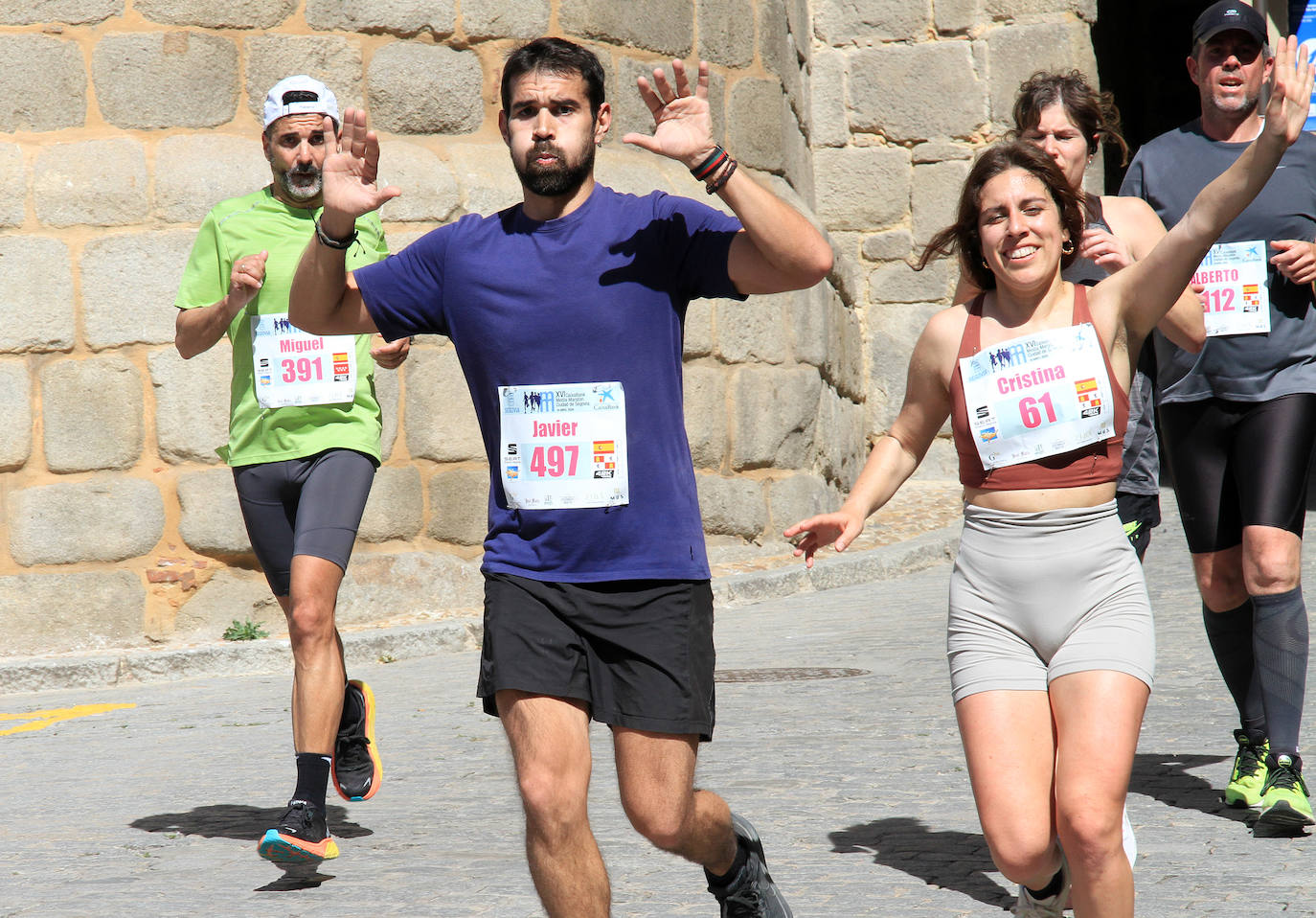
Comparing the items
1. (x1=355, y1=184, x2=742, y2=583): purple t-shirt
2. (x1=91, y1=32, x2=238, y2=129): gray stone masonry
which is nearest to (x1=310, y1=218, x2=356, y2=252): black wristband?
(x1=355, y1=184, x2=742, y2=583): purple t-shirt

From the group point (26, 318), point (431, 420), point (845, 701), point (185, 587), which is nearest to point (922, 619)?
point (845, 701)

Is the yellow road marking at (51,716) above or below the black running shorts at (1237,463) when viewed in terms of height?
below

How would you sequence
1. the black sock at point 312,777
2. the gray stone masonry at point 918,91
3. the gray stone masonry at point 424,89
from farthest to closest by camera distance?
the gray stone masonry at point 918,91 → the gray stone masonry at point 424,89 → the black sock at point 312,777

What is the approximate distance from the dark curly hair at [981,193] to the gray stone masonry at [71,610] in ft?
20.9

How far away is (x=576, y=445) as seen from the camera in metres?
3.57

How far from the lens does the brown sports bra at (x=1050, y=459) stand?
3732mm

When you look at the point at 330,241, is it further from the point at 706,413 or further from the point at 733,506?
the point at 733,506

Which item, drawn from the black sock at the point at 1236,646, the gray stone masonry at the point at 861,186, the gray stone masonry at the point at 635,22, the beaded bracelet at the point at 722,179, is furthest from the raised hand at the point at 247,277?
the gray stone masonry at the point at 861,186

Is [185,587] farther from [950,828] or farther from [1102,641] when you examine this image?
[1102,641]

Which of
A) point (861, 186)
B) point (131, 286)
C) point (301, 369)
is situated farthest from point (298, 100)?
point (861, 186)

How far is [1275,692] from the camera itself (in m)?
4.86

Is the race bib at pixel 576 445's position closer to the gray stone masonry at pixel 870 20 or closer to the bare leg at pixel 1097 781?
the bare leg at pixel 1097 781

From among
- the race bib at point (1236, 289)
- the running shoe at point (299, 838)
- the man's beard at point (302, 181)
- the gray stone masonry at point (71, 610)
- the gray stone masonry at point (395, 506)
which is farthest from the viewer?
the gray stone masonry at point (395, 506)

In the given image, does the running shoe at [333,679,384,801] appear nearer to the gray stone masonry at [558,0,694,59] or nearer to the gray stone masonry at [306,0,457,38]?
the gray stone masonry at [306,0,457,38]
